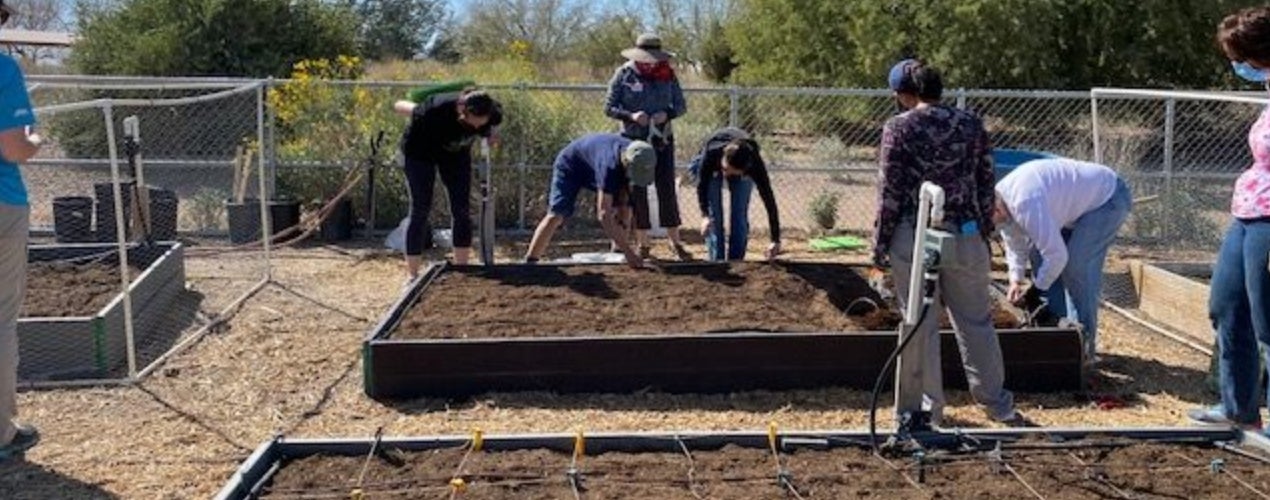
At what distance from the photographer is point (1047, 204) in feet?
19.2

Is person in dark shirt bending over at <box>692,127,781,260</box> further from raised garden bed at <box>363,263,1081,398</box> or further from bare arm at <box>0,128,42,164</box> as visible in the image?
bare arm at <box>0,128,42,164</box>

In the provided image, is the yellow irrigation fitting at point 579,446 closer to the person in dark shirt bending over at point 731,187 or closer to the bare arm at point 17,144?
the bare arm at point 17,144

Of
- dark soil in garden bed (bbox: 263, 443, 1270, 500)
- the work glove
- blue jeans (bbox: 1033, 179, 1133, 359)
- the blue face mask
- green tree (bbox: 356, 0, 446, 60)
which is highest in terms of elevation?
green tree (bbox: 356, 0, 446, 60)

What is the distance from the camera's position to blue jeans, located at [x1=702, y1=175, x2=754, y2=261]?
7.95 meters

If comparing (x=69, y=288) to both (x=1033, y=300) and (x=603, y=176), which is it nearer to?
(x=603, y=176)

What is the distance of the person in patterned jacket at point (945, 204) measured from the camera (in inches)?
197

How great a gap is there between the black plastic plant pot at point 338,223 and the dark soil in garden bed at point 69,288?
272 cm

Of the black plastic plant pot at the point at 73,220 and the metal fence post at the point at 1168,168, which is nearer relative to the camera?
the black plastic plant pot at the point at 73,220

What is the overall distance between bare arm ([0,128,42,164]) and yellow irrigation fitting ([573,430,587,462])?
2237 mm

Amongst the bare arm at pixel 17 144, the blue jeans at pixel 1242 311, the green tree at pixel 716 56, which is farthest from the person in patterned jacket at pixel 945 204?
the green tree at pixel 716 56

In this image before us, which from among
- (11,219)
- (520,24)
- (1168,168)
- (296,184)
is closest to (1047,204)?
(11,219)

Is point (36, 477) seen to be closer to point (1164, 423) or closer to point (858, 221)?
point (1164, 423)

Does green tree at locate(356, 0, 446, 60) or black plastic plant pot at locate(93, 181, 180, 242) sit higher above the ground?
green tree at locate(356, 0, 446, 60)

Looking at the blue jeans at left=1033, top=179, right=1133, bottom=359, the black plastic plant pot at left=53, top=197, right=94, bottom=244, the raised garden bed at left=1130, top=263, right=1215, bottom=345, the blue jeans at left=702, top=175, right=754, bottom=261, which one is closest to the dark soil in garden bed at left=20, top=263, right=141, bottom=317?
the black plastic plant pot at left=53, top=197, right=94, bottom=244
